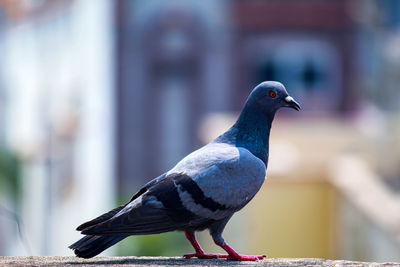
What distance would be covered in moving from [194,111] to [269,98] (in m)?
38.0

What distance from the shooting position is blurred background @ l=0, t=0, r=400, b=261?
1862 centimetres

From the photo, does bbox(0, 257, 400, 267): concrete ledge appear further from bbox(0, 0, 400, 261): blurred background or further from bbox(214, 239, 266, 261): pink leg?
bbox(0, 0, 400, 261): blurred background

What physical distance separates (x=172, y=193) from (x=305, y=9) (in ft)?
121

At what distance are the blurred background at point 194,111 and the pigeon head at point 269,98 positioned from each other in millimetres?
1695

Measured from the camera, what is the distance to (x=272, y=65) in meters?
42.4

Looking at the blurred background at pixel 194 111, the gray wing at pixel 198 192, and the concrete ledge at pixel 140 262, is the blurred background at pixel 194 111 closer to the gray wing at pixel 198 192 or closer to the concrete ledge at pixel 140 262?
the concrete ledge at pixel 140 262

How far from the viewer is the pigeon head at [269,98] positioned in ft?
21.7

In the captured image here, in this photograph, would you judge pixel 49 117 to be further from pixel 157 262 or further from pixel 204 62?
pixel 157 262

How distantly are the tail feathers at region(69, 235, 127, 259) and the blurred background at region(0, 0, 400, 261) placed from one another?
47 centimetres

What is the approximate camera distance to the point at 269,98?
6641 millimetres

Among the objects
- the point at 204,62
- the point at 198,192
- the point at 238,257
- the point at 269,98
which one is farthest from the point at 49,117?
the point at 238,257

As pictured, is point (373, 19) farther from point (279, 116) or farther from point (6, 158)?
point (279, 116)

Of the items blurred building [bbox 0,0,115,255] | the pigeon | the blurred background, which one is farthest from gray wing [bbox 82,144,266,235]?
blurred building [bbox 0,0,115,255]

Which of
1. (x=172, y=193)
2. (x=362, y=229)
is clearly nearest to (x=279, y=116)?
(x=362, y=229)
